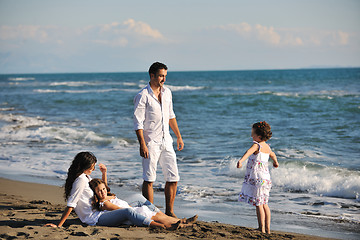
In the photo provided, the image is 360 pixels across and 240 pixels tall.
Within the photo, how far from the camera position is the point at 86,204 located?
14.9 feet

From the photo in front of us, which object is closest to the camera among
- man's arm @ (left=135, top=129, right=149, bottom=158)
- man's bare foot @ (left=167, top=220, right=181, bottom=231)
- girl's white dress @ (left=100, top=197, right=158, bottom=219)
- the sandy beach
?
the sandy beach

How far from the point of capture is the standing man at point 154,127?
4848 mm

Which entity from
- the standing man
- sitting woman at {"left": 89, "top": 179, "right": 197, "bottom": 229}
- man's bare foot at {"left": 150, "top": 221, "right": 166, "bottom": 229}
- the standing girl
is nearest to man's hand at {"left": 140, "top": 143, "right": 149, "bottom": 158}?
the standing man

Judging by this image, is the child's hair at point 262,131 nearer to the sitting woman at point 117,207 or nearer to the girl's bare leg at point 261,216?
the girl's bare leg at point 261,216

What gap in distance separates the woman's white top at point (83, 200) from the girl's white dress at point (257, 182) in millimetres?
1734

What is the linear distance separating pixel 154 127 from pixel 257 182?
1.39m

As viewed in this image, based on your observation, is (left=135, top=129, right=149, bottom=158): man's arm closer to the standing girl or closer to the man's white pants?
the man's white pants

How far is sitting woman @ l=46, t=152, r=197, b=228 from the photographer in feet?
14.6

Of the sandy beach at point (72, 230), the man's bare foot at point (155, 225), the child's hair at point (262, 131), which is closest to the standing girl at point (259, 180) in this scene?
the child's hair at point (262, 131)

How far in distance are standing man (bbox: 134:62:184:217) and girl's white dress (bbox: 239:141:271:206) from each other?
0.89m

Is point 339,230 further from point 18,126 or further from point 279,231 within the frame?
point 18,126

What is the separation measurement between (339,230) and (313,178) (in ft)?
8.59

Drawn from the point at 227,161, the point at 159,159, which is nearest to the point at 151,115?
the point at 159,159

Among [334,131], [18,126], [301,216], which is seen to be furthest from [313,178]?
[18,126]
